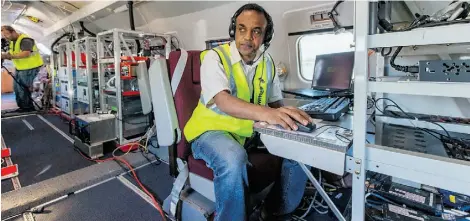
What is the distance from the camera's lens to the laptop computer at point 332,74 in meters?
2.21

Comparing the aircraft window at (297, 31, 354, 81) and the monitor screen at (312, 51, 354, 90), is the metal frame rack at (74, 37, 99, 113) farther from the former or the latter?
the monitor screen at (312, 51, 354, 90)

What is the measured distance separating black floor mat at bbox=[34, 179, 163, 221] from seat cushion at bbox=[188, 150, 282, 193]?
2.51 ft

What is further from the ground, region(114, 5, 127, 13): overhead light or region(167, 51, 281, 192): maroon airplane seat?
region(114, 5, 127, 13): overhead light

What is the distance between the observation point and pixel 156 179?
263cm

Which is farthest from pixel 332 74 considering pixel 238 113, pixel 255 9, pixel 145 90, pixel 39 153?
pixel 39 153

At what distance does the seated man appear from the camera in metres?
1.27

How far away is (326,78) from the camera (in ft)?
7.88

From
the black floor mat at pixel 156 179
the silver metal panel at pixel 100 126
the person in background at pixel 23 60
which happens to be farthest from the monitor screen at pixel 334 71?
the person in background at pixel 23 60

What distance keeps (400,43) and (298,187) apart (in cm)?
125

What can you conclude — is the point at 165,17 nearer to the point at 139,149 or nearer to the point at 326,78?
the point at 139,149

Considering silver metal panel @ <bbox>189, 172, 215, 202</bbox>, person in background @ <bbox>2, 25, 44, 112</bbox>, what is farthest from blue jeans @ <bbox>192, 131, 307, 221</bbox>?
person in background @ <bbox>2, 25, 44, 112</bbox>

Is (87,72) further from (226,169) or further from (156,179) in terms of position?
(226,169)

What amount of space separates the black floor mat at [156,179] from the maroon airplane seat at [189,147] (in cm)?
90

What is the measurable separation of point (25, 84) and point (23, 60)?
22.5 inches
